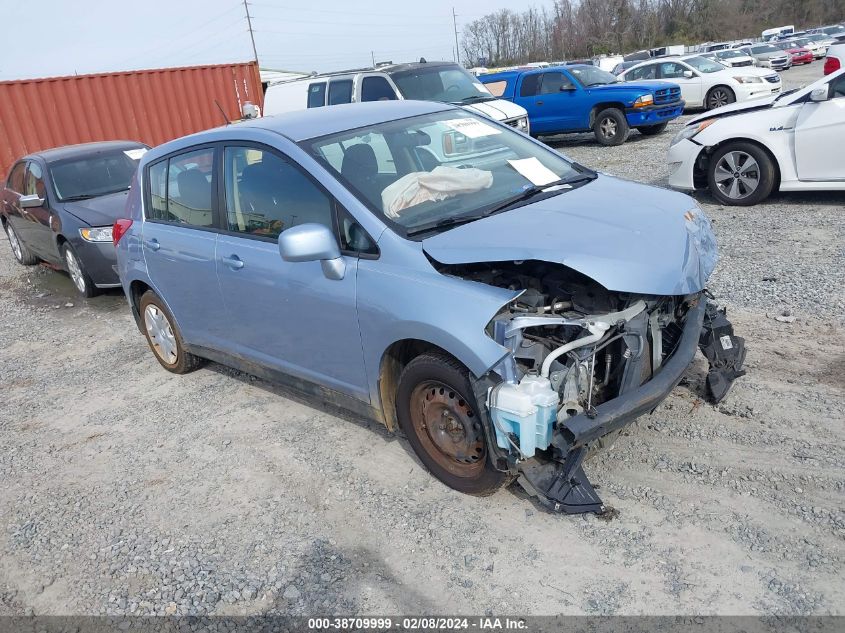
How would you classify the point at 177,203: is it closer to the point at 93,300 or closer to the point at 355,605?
the point at 355,605

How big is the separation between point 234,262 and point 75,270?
16.9ft

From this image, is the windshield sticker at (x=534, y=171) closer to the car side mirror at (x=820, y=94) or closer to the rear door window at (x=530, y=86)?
the car side mirror at (x=820, y=94)

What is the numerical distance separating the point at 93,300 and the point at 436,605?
6.90 metres

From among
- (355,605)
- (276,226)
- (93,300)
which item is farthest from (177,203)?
(93,300)

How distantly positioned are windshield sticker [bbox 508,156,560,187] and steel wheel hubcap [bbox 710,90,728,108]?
15835 millimetres

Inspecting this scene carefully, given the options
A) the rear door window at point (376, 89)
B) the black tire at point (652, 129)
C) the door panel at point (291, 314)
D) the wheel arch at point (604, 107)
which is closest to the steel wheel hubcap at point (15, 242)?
the rear door window at point (376, 89)

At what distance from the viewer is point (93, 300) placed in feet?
27.5

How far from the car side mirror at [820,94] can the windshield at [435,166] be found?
4693mm

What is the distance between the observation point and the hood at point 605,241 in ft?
10.1

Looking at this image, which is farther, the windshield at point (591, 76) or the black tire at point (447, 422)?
the windshield at point (591, 76)

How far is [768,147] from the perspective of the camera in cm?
789

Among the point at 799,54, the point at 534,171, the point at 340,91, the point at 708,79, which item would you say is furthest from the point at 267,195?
the point at 799,54

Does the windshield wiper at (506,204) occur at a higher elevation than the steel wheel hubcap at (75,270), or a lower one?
higher

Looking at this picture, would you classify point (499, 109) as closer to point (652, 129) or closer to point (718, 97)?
point (652, 129)
